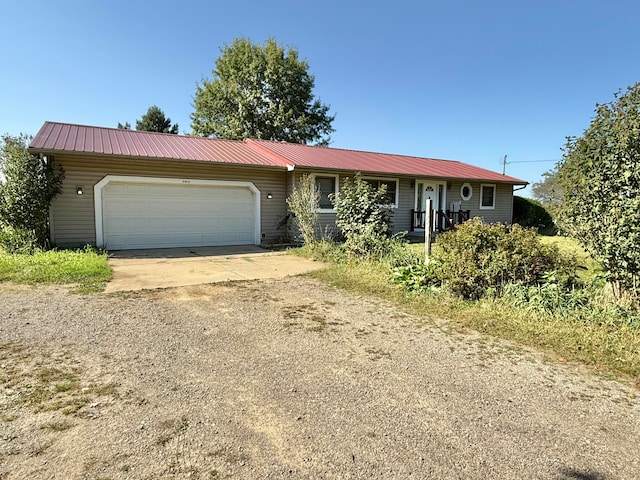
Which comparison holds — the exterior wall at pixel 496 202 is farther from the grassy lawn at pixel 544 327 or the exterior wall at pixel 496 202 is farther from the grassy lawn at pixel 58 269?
the grassy lawn at pixel 58 269

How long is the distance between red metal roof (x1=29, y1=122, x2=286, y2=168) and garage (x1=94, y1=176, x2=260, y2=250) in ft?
2.46

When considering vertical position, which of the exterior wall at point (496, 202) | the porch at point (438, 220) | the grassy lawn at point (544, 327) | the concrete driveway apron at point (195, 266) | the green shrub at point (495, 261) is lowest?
the grassy lawn at point (544, 327)

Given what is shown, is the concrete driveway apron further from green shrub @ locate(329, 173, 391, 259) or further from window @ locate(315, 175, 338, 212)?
window @ locate(315, 175, 338, 212)

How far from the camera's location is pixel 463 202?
17031 millimetres

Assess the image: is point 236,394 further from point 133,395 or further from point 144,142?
point 144,142

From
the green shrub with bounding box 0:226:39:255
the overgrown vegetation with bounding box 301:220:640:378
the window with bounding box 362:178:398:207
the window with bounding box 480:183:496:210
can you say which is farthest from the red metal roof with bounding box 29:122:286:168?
the window with bounding box 480:183:496:210

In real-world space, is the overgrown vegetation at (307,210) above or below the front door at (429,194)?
below

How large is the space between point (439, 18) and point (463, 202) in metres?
7.48

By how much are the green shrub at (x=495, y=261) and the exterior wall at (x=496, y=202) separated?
37.6ft

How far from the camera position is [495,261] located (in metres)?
5.19

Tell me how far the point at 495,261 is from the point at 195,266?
5925 mm

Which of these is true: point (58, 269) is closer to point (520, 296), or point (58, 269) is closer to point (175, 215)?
point (175, 215)

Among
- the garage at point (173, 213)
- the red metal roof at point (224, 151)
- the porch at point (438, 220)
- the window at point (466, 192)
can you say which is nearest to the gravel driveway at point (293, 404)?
the garage at point (173, 213)

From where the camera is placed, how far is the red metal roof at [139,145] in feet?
31.8
